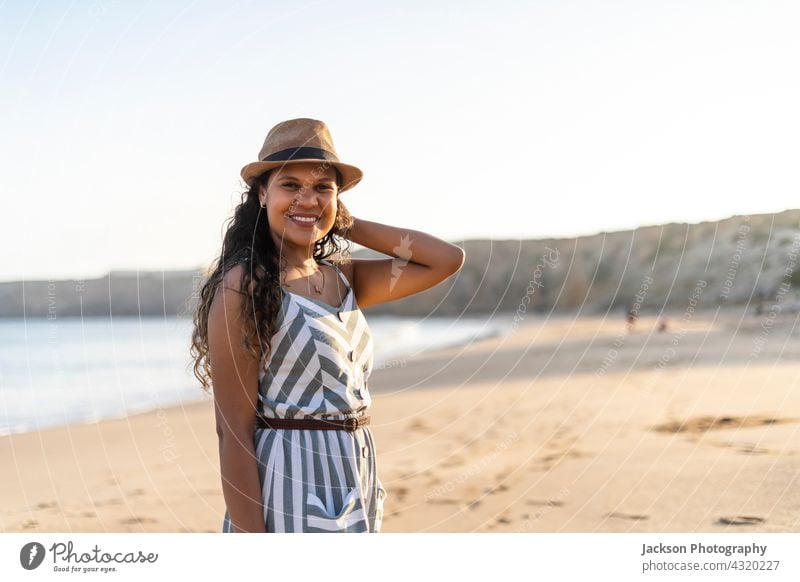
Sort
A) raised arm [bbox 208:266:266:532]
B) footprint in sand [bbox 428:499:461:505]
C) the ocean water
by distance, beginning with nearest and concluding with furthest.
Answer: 1. raised arm [bbox 208:266:266:532]
2. footprint in sand [bbox 428:499:461:505]
3. the ocean water

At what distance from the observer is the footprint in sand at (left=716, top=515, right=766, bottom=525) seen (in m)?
4.28

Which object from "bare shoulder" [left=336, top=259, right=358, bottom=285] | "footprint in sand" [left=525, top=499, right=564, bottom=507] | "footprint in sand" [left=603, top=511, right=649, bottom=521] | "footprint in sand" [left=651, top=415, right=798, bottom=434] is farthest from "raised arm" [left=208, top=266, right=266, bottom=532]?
"footprint in sand" [left=651, top=415, right=798, bottom=434]

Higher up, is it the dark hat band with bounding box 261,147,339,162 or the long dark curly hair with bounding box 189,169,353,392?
the dark hat band with bounding box 261,147,339,162

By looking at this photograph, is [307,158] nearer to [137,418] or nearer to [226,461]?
[226,461]

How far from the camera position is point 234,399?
7.51ft

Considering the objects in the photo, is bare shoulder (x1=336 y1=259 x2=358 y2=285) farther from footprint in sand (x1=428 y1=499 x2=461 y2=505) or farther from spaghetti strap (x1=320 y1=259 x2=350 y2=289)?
footprint in sand (x1=428 y1=499 x2=461 y2=505)

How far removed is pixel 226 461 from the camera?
7.56 ft

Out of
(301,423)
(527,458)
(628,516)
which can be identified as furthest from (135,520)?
(301,423)

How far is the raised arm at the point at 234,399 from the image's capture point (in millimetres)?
2240

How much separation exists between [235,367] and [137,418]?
8.98m

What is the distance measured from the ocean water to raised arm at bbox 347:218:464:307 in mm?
980

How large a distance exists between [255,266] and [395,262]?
57cm

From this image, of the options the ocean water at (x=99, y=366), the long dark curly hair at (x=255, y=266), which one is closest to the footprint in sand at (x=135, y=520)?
the ocean water at (x=99, y=366)
